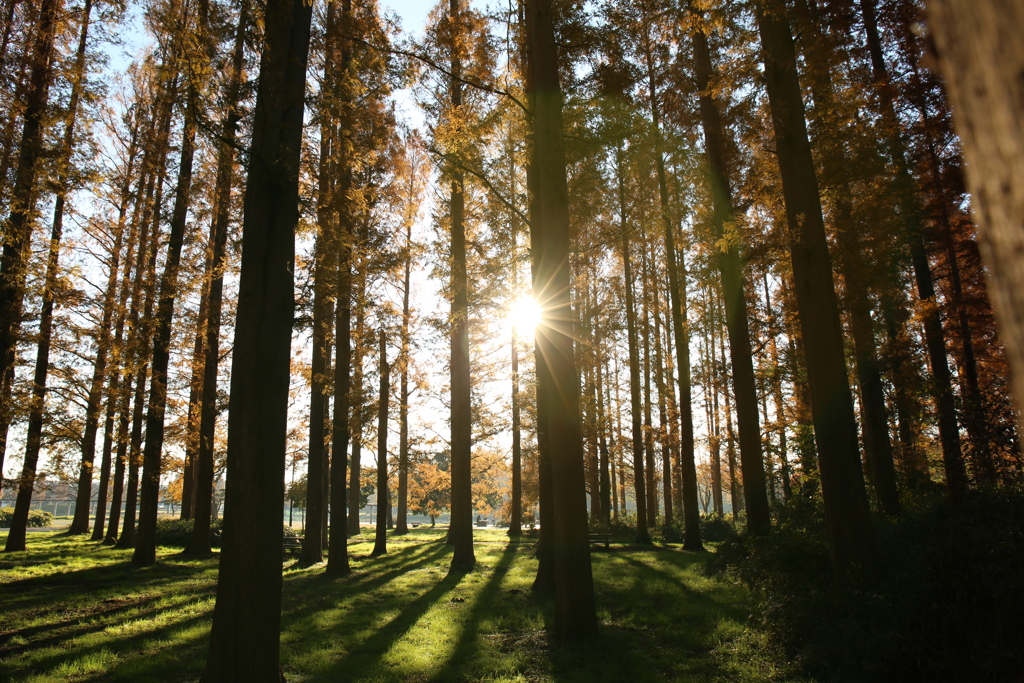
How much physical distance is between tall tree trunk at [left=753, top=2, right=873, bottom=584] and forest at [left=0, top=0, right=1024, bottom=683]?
0.04 m

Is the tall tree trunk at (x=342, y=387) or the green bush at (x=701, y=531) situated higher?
the tall tree trunk at (x=342, y=387)

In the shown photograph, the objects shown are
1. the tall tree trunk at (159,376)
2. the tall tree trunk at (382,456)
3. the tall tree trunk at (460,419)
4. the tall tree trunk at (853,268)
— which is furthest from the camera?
the tall tree trunk at (382,456)

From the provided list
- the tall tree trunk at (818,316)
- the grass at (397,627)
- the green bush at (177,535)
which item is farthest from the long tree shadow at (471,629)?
the green bush at (177,535)

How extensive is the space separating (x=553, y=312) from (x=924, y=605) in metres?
5.23

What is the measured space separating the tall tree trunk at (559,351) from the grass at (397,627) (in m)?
0.67

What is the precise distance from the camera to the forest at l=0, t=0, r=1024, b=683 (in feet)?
16.7

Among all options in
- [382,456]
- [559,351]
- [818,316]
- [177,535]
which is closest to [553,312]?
[559,351]

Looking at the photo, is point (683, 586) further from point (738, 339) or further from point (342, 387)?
point (342, 387)

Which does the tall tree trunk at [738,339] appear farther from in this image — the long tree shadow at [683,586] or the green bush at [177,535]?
the green bush at [177,535]

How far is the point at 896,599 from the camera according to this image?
5371mm

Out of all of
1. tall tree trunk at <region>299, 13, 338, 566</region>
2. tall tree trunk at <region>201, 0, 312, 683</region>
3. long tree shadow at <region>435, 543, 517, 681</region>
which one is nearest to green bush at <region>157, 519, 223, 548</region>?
tall tree trunk at <region>299, 13, 338, 566</region>

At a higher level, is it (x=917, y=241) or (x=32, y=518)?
(x=917, y=241)

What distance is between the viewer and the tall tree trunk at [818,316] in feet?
22.3

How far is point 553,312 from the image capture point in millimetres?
8086
